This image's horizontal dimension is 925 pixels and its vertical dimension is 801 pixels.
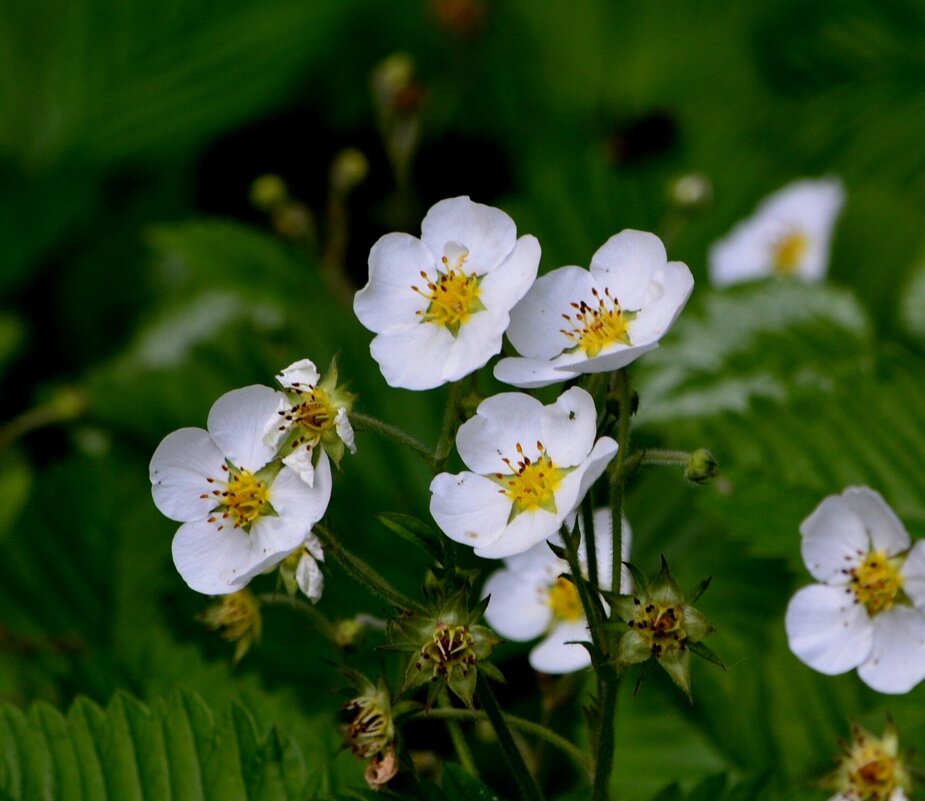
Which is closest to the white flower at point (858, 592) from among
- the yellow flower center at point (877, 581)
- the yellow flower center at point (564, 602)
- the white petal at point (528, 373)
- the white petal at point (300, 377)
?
the yellow flower center at point (877, 581)

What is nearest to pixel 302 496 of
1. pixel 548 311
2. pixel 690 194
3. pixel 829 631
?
pixel 548 311

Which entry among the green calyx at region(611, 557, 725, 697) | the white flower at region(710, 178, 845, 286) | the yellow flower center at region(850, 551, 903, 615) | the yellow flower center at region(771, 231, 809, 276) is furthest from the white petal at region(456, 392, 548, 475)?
the yellow flower center at region(771, 231, 809, 276)

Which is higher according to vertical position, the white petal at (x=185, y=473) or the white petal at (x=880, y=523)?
the white petal at (x=185, y=473)

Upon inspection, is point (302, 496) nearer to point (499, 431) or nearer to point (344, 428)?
point (344, 428)

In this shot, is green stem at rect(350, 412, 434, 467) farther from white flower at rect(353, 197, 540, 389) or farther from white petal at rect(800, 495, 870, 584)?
white petal at rect(800, 495, 870, 584)

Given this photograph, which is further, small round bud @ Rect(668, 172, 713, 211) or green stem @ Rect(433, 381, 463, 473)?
small round bud @ Rect(668, 172, 713, 211)

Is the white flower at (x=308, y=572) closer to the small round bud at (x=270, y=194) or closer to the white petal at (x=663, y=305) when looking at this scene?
the white petal at (x=663, y=305)

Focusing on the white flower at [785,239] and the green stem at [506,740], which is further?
the white flower at [785,239]

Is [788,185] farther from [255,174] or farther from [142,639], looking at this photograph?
[142,639]

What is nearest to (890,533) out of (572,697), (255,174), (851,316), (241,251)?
(572,697)
